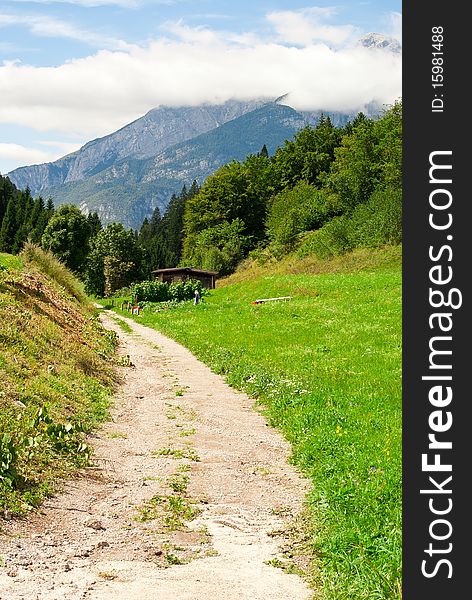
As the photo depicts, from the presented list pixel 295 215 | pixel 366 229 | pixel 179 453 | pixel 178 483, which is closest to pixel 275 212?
pixel 295 215

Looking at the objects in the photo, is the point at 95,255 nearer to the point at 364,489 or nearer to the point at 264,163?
the point at 264,163

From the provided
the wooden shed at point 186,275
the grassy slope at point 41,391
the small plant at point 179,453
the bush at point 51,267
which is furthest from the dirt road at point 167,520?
the wooden shed at point 186,275

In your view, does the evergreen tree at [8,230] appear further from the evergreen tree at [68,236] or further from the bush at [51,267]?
the bush at [51,267]

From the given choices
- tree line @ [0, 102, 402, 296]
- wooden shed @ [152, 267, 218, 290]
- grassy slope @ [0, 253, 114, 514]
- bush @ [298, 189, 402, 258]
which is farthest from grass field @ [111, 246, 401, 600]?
wooden shed @ [152, 267, 218, 290]

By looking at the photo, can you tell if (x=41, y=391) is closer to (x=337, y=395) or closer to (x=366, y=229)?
(x=337, y=395)

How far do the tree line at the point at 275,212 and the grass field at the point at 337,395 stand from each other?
95.4 ft

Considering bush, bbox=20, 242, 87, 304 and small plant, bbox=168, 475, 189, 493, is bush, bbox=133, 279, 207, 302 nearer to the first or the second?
bush, bbox=20, 242, 87, 304

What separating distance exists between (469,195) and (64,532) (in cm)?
551

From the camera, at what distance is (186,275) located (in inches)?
2793

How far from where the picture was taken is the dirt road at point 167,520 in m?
6.01

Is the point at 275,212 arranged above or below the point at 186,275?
above

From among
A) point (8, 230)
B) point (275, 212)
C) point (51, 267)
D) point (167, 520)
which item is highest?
point (8, 230)

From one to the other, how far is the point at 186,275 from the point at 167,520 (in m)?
63.6

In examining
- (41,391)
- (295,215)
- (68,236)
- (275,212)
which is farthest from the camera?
(68,236)
